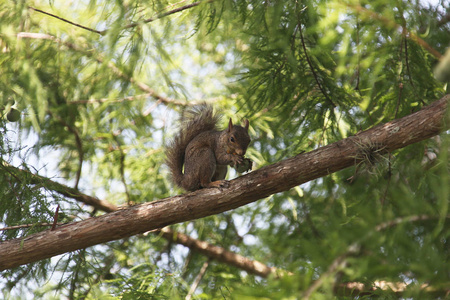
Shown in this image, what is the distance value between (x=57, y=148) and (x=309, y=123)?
2.34 meters

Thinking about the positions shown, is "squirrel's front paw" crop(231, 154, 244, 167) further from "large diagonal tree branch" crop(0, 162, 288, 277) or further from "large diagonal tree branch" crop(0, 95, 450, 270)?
"large diagonal tree branch" crop(0, 162, 288, 277)

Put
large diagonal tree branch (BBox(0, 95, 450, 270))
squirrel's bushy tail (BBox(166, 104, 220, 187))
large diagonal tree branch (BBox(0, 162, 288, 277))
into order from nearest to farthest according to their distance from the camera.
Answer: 1. large diagonal tree branch (BBox(0, 95, 450, 270))
2. squirrel's bushy tail (BBox(166, 104, 220, 187))
3. large diagonal tree branch (BBox(0, 162, 288, 277))

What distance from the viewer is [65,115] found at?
394 cm

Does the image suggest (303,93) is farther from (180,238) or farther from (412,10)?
(180,238)

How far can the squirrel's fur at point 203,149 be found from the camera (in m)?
3.05

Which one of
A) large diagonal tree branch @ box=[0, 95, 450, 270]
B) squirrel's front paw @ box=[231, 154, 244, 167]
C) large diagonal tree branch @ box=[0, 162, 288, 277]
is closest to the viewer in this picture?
large diagonal tree branch @ box=[0, 95, 450, 270]

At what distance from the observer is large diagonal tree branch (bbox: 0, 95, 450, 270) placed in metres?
2.30

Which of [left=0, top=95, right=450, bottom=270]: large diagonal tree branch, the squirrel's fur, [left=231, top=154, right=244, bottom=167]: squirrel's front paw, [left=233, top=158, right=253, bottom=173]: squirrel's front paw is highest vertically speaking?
the squirrel's fur

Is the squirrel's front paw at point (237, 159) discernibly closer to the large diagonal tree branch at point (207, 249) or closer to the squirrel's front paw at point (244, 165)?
the squirrel's front paw at point (244, 165)

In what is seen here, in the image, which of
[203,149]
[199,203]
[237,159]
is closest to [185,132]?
[203,149]

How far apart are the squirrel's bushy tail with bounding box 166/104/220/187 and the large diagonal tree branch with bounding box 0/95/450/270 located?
2.83 feet

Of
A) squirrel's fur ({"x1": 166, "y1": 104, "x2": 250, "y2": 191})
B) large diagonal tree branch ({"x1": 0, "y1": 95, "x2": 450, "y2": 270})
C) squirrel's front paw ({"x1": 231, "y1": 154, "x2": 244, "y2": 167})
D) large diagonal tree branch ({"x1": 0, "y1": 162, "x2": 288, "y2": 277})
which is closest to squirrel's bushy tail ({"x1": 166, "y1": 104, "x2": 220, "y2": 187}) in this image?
squirrel's fur ({"x1": 166, "y1": 104, "x2": 250, "y2": 191})

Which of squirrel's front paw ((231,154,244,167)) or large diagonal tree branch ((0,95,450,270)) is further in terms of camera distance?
squirrel's front paw ((231,154,244,167))

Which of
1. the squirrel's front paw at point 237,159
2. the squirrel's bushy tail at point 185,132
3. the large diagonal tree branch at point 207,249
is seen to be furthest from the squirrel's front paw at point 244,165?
the large diagonal tree branch at point 207,249
